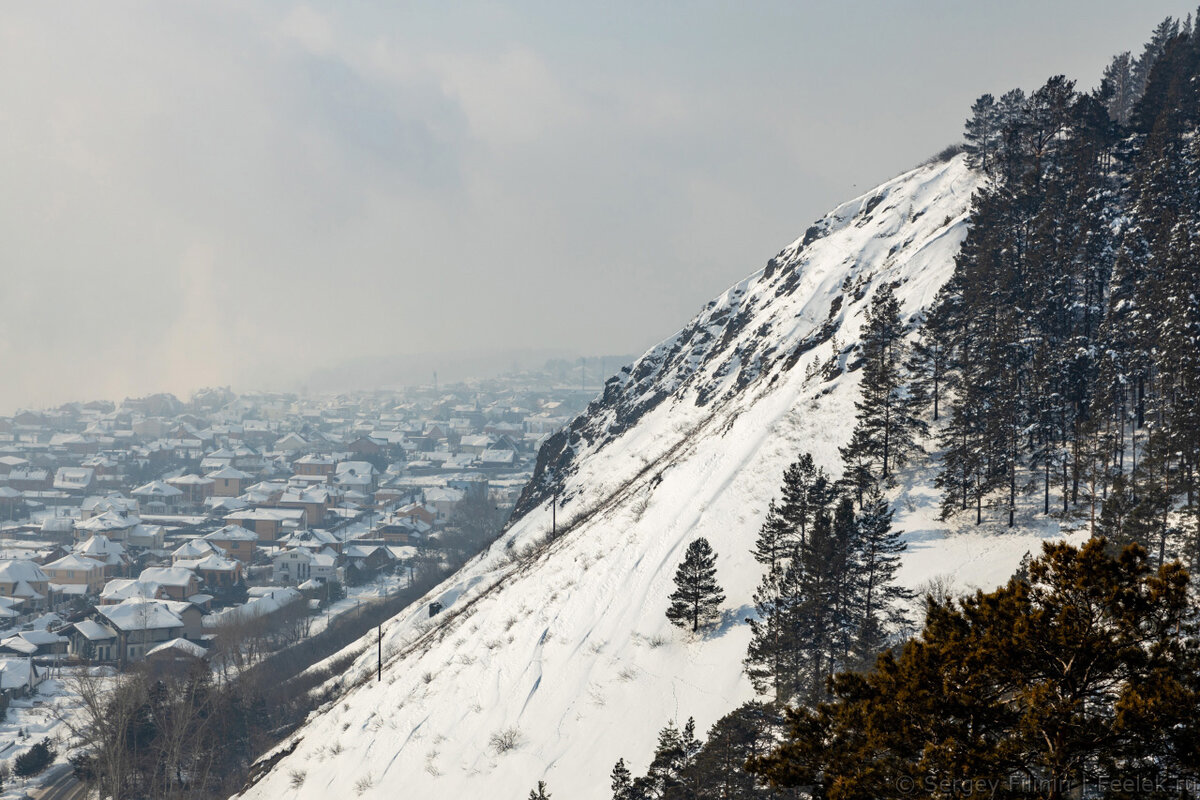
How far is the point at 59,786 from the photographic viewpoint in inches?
2267

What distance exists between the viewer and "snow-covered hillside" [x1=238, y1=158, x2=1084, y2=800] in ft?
118

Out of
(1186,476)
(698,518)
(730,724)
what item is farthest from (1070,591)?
(698,518)

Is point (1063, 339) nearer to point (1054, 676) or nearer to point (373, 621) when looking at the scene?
point (1054, 676)

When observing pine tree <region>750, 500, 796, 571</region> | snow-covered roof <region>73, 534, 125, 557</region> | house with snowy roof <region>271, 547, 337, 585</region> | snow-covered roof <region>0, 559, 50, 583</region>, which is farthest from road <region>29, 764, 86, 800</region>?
snow-covered roof <region>73, 534, 125, 557</region>

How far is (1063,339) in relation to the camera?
46844 mm

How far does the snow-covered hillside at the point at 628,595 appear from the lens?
3609 centimetres

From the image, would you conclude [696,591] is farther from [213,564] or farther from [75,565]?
[75,565]

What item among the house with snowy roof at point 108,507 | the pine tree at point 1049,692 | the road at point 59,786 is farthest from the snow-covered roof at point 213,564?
the pine tree at point 1049,692

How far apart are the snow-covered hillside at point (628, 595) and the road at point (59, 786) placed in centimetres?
1770

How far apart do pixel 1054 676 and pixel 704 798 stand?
52.5ft

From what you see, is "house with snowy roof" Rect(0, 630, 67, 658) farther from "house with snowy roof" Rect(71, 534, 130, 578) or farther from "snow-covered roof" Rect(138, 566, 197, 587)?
"house with snowy roof" Rect(71, 534, 130, 578)

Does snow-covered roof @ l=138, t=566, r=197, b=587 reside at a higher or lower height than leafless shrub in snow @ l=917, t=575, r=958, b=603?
lower

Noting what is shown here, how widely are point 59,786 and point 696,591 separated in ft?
167

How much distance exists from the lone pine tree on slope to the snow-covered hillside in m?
1.14
